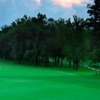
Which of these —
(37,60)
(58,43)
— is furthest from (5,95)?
(37,60)

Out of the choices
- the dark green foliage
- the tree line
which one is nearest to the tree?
the tree line

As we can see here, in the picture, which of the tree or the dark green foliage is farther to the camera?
the dark green foliage

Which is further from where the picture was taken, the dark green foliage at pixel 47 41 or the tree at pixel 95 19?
the dark green foliage at pixel 47 41

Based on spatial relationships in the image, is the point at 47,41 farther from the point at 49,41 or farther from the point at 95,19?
the point at 95,19

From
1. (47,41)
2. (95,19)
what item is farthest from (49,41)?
(95,19)

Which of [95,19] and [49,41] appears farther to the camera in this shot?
[49,41]

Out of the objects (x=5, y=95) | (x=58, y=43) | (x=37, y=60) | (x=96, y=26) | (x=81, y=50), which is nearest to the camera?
(x=5, y=95)

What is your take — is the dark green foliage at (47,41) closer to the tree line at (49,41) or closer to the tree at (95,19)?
the tree line at (49,41)

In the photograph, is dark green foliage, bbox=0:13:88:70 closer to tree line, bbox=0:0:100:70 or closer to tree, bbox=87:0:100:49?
tree line, bbox=0:0:100:70

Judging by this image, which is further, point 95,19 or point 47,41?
point 47,41

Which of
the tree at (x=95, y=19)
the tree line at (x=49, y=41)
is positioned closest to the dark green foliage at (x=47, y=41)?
the tree line at (x=49, y=41)

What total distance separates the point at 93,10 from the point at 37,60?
47.5 m

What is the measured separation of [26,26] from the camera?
97.1 meters

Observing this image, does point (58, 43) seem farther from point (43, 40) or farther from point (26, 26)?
point (26, 26)
